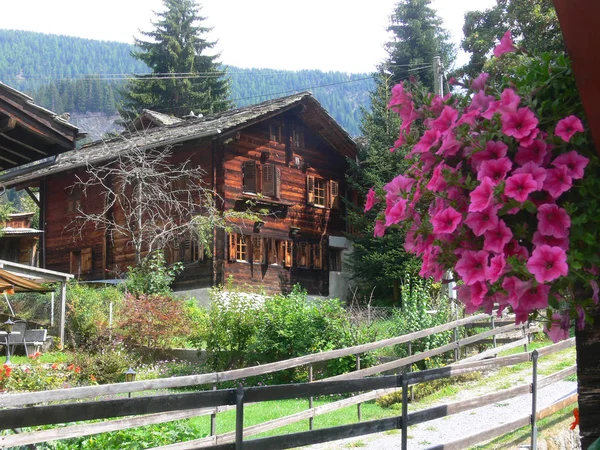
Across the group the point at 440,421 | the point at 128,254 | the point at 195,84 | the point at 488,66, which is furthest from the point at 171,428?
the point at 195,84

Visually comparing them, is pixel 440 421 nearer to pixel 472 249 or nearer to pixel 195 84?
pixel 472 249

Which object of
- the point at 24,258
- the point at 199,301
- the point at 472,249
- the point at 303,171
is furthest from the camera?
the point at 24,258

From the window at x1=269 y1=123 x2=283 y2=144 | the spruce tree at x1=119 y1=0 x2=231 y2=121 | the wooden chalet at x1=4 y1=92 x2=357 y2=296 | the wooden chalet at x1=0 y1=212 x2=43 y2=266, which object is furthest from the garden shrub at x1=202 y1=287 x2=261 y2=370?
the spruce tree at x1=119 y1=0 x2=231 y2=121

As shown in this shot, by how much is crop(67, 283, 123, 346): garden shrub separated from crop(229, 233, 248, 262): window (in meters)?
5.12

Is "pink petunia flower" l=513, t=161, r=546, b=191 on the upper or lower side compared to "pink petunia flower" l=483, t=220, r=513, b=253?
upper

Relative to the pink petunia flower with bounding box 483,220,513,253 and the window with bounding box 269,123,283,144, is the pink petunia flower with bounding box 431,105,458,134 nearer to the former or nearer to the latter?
the pink petunia flower with bounding box 483,220,513,253

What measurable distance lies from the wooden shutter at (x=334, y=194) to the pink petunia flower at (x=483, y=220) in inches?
1196

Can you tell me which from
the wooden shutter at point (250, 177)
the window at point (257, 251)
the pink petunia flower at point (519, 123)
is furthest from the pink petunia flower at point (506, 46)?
the wooden shutter at point (250, 177)

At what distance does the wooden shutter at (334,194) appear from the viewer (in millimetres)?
32562

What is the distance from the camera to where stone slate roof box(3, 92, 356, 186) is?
89.6ft

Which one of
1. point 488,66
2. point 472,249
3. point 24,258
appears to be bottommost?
point 24,258

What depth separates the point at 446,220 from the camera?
2.22 metres

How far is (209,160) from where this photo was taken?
28.2 metres

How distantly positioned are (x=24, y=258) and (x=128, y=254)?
1596 centimetres
